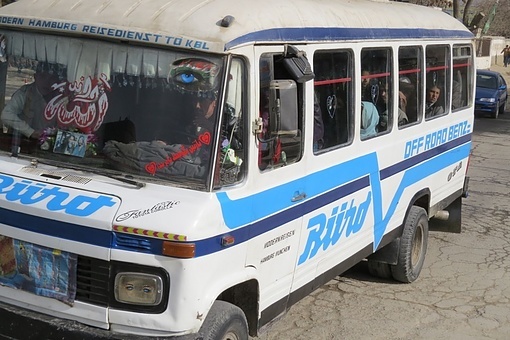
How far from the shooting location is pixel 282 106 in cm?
446

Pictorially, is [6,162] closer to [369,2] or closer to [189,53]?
[189,53]

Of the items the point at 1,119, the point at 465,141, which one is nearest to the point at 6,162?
the point at 1,119

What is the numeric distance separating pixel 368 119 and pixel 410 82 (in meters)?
1.08

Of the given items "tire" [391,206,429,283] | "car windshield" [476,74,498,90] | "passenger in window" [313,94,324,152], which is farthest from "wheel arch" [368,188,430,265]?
"car windshield" [476,74,498,90]

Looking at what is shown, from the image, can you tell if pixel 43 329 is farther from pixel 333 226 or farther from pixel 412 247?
pixel 412 247

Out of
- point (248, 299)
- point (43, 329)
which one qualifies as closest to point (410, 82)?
point (248, 299)

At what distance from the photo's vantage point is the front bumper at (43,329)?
4.02 meters

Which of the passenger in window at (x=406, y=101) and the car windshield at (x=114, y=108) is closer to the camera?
the car windshield at (x=114, y=108)

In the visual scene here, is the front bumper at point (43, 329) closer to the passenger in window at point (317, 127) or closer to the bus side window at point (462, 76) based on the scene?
the passenger in window at point (317, 127)

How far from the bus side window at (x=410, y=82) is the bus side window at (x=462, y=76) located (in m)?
1.14

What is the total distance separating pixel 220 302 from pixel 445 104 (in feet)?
14.6

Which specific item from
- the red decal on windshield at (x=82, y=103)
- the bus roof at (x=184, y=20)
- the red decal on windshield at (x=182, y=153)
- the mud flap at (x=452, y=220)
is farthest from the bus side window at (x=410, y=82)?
the red decal on windshield at (x=82, y=103)

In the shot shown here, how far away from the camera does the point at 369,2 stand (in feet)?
22.2

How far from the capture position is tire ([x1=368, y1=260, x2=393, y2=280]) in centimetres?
752
